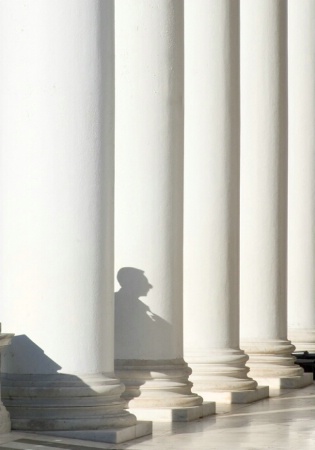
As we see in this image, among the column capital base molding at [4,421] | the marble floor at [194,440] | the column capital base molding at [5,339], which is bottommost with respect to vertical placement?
the marble floor at [194,440]

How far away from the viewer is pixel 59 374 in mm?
173875

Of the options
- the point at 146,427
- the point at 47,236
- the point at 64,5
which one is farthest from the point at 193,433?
the point at 64,5

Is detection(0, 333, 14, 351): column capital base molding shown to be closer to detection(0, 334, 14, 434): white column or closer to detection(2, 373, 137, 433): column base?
detection(0, 334, 14, 434): white column

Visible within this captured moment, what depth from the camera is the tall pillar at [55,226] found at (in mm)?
173375

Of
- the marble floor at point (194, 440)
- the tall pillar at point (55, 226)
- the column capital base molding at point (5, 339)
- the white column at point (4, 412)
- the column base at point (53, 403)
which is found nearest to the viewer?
the marble floor at point (194, 440)

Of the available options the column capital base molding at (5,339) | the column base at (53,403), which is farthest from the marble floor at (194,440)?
the column capital base molding at (5,339)

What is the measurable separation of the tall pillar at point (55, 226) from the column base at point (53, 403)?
13cm

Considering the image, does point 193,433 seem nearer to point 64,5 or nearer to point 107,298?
point 107,298

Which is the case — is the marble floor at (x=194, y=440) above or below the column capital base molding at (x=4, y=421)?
below

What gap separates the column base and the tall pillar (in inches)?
5.2

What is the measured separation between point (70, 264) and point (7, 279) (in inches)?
367

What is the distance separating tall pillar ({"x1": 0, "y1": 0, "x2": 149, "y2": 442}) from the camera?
173 m

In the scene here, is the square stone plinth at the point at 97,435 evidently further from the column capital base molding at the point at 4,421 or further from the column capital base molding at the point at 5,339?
the column capital base molding at the point at 5,339

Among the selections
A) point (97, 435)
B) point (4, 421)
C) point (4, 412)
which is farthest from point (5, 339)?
point (97, 435)
